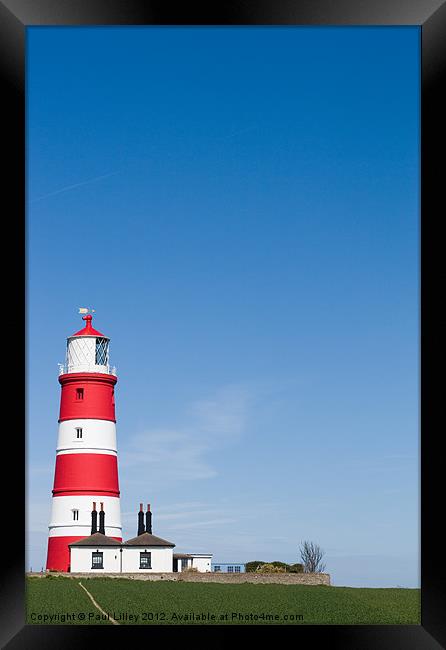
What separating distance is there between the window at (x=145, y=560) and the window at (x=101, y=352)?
3300 mm

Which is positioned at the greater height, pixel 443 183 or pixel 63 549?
pixel 443 183

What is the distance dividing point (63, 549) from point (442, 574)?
1358 cm

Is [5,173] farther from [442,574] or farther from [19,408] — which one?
[442,574]

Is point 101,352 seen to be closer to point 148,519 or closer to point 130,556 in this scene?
point 148,519

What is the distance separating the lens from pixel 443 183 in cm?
222

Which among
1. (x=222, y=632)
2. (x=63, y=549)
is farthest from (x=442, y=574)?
(x=63, y=549)

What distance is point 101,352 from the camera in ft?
51.4

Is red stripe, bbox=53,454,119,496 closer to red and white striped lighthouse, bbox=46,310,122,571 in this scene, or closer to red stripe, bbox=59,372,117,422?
red and white striped lighthouse, bbox=46,310,122,571

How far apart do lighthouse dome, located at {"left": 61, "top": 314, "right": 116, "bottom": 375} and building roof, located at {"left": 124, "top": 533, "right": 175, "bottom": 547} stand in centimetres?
282

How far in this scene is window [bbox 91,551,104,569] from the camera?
14210 mm

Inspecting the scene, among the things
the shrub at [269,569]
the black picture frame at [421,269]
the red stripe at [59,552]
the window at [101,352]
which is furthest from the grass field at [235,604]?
the window at [101,352]

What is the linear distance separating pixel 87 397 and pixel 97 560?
8.73 feet

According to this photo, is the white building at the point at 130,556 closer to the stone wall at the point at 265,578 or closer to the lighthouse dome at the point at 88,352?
the stone wall at the point at 265,578

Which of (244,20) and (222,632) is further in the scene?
(244,20)
